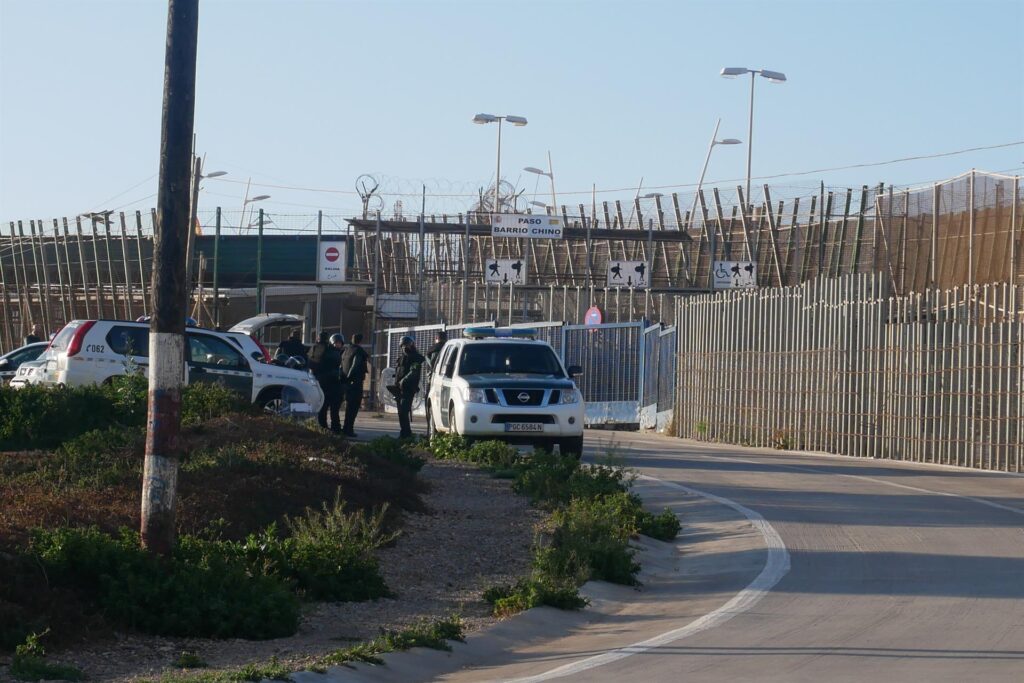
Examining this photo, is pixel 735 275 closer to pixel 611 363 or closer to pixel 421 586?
pixel 611 363

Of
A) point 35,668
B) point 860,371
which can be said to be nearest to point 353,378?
point 860,371

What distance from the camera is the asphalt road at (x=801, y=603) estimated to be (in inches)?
298

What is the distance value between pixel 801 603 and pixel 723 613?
637 millimetres

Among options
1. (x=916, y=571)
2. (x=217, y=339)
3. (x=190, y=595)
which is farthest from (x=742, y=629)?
(x=217, y=339)

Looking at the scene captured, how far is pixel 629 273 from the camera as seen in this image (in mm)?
33656

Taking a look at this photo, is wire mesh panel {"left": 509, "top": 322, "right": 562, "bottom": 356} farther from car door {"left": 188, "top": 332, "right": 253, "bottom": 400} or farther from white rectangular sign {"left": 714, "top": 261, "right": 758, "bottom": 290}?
car door {"left": 188, "top": 332, "right": 253, "bottom": 400}

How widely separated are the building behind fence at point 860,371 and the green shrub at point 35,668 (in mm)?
15373

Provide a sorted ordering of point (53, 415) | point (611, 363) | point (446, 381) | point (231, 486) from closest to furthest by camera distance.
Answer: point (231, 486) → point (53, 415) → point (446, 381) → point (611, 363)

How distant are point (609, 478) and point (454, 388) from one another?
5.87 meters

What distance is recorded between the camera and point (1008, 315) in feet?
64.0

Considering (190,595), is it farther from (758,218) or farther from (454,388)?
Answer: (758,218)

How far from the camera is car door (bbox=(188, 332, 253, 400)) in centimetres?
2247

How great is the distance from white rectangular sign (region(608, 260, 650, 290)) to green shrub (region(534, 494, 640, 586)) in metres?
21.3

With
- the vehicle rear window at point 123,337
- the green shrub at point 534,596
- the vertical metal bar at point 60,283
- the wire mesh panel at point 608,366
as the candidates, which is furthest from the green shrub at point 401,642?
the vertical metal bar at point 60,283
